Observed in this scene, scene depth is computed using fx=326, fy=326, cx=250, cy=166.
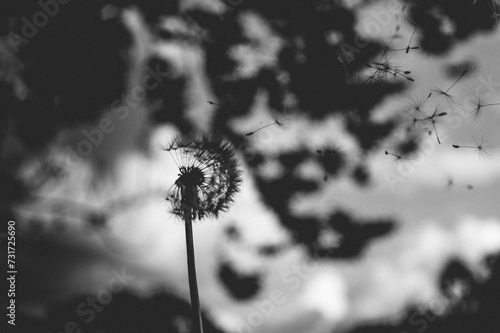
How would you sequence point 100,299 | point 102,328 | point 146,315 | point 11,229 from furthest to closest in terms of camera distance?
point 146,315
point 102,328
point 100,299
point 11,229

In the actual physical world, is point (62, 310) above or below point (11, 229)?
above

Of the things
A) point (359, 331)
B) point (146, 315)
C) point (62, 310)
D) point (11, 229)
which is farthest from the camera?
point (359, 331)

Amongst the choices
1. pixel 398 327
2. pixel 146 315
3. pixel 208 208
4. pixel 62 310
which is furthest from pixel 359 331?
pixel 208 208

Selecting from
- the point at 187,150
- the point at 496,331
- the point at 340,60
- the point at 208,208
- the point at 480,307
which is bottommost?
the point at 496,331

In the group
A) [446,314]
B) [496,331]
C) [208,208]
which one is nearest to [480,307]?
[496,331]

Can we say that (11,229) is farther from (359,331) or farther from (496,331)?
(359,331)

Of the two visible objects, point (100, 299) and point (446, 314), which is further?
point (446, 314)
